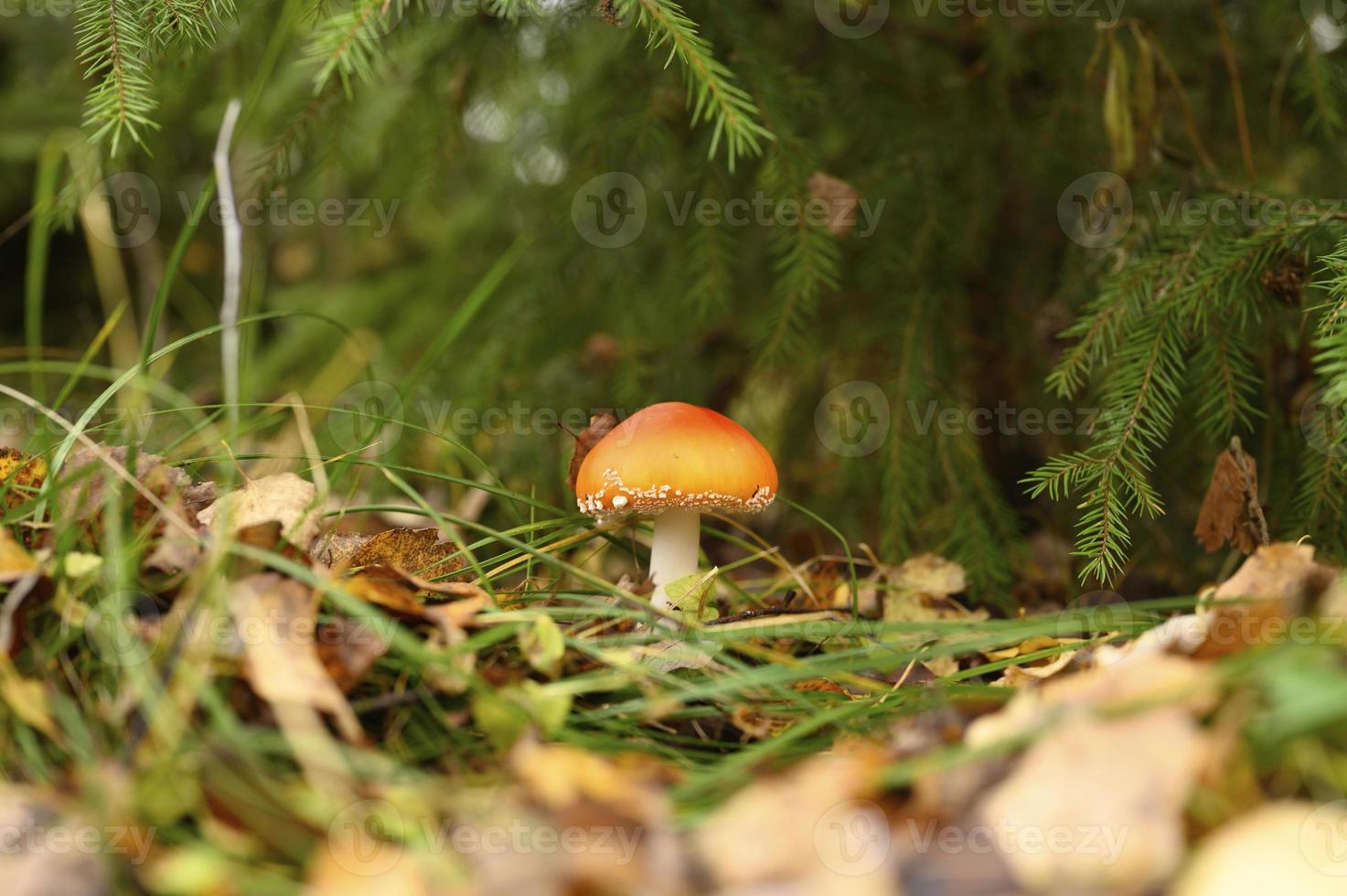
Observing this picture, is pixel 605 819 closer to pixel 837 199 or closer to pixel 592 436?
pixel 592 436

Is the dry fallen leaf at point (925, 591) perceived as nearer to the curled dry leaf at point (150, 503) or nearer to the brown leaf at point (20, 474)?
the curled dry leaf at point (150, 503)

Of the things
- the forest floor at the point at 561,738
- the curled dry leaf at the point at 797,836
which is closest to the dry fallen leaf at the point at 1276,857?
the forest floor at the point at 561,738

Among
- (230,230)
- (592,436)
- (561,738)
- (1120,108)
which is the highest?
(1120,108)

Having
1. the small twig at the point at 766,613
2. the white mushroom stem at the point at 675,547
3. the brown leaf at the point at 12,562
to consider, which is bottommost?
the small twig at the point at 766,613

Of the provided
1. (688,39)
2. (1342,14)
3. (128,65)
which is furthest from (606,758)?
(1342,14)

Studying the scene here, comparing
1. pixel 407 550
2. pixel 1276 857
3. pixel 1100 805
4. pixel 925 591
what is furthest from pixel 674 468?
pixel 1276 857

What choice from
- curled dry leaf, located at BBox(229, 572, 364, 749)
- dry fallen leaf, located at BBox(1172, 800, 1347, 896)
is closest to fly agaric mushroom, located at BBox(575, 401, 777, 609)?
curled dry leaf, located at BBox(229, 572, 364, 749)
